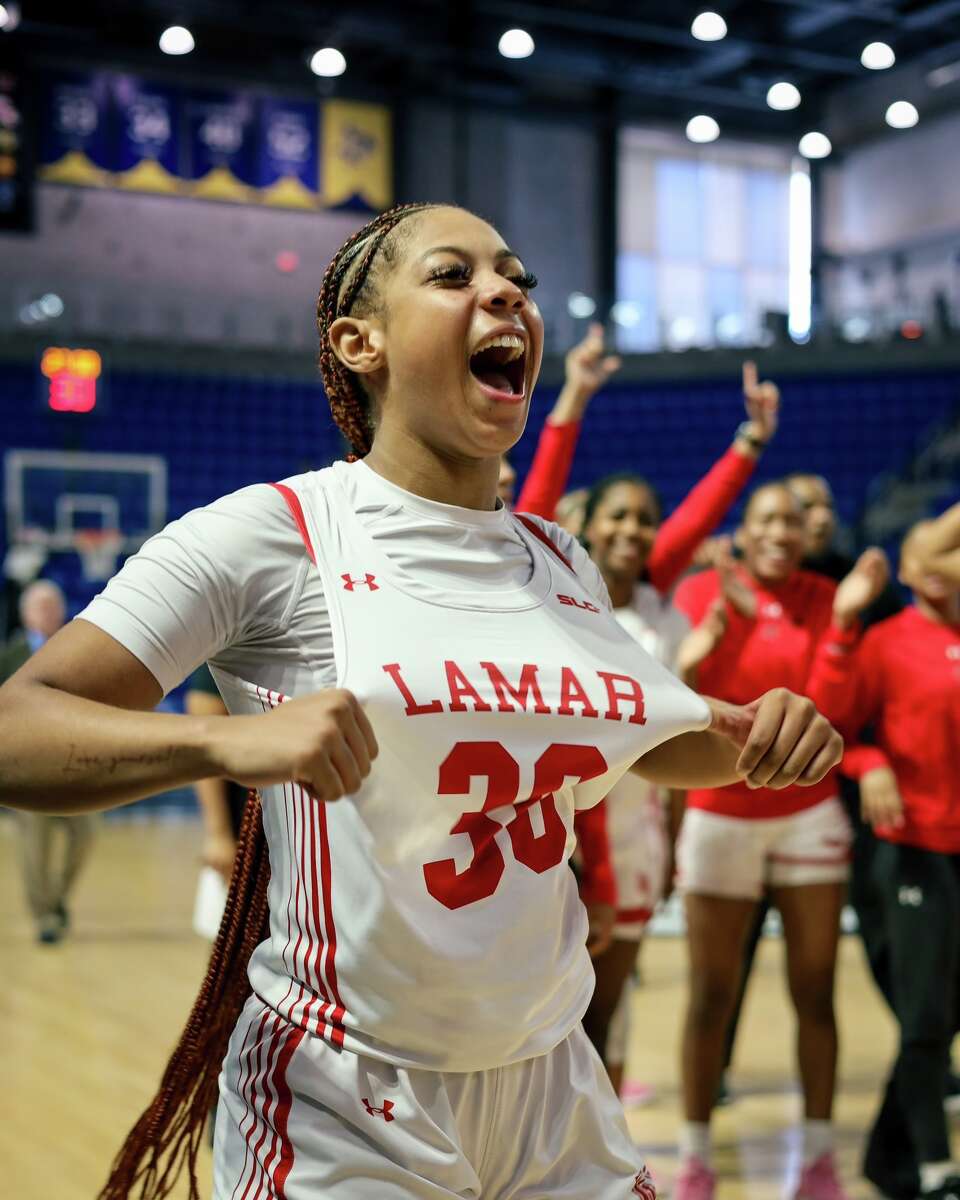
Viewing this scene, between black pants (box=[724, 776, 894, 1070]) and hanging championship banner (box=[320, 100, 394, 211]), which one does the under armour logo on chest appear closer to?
black pants (box=[724, 776, 894, 1070])

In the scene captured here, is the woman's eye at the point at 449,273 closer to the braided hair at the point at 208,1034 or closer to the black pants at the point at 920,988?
the braided hair at the point at 208,1034

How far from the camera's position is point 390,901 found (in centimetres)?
127

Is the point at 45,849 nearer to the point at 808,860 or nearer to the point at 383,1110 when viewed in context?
the point at 808,860

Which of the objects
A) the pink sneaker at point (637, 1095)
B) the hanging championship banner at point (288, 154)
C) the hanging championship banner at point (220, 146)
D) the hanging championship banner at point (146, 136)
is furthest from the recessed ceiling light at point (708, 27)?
the pink sneaker at point (637, 1095)

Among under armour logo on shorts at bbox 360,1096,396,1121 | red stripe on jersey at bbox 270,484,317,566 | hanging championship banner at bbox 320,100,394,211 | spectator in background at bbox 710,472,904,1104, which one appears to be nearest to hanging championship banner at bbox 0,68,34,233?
hanging championship banner at bbox 320,100,394,211

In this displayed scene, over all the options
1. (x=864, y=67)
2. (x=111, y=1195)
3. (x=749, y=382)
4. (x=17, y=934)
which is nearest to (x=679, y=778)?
(x=111, y=1195)

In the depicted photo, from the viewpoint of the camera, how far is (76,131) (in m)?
14.8

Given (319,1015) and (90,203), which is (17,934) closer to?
(319,1015)

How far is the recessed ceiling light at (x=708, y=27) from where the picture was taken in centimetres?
1391

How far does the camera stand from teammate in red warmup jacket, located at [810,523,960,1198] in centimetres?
326

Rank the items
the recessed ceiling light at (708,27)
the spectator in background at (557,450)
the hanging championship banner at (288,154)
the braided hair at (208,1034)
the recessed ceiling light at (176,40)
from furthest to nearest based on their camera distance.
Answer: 1. the hanging championship banner at (288,154)
2. the recessed ceiling light at (708,27)
3. the recessed ceiling light at (176,40)
4. the spectator in background at (557,450)
5. the braided hair at (208,1034)

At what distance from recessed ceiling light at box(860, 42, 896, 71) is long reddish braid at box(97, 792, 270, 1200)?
1506 centimetres

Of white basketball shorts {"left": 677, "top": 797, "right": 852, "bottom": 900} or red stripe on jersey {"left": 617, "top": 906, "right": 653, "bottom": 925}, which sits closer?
red stripe on jersey {"left": 617, "top": 906, "right": 653, "bottom": 925}

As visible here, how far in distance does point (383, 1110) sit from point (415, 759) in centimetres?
31
